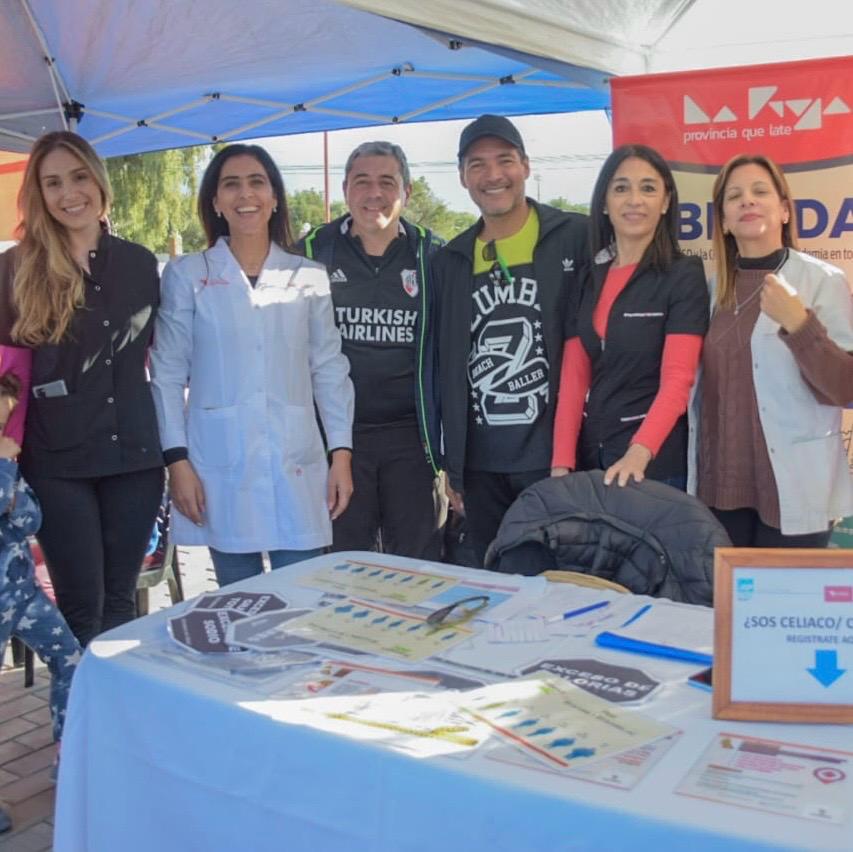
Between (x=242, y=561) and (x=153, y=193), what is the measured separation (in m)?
14.1

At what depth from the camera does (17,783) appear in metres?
2.71

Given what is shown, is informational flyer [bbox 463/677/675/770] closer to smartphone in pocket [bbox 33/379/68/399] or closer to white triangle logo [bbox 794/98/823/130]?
smartphone in pocket [bbox 33/379/68/399]

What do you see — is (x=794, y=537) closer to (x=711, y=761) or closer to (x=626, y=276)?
(x=626, y=276)

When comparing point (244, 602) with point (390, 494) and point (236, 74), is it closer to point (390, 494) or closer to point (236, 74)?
point (390, 494)

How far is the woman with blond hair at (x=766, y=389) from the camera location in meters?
2.33

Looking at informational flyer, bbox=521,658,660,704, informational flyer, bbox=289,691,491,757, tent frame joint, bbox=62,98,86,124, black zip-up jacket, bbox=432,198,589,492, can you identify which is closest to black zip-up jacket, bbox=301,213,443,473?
black zip-up jacket, bbox=432,198,589,492

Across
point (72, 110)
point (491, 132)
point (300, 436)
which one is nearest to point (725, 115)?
point (491, 132)

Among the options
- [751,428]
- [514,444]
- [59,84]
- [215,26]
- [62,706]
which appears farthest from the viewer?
[59,84]

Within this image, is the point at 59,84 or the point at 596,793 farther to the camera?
the point at 59,84

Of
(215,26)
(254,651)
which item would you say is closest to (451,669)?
(254,651)

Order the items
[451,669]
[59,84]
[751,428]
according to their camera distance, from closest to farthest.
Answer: [451,669] → [751,428] → [59,84]

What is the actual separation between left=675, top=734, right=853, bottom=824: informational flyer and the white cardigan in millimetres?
1330

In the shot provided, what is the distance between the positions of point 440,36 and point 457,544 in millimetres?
1585

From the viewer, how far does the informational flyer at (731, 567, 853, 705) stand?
118 cm
